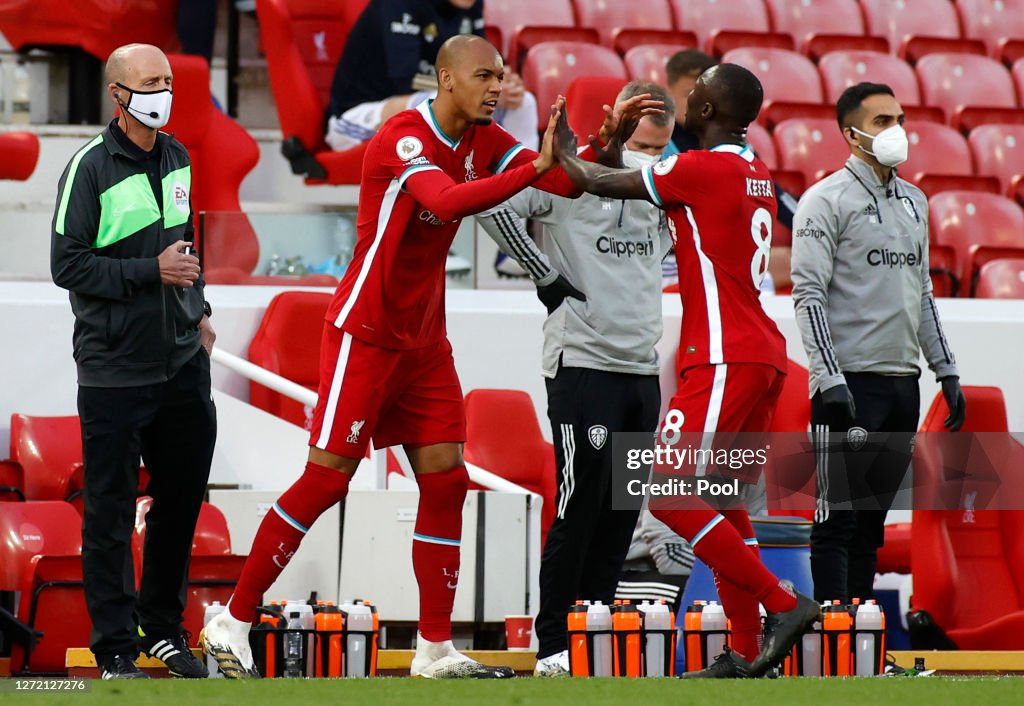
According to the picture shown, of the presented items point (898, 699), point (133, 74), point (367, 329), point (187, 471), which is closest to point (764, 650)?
point (898, 699)

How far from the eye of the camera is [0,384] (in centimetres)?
724

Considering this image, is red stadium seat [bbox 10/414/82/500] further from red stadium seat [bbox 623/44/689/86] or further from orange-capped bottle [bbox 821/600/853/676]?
red stadium seat [bbox 623/44/689/86]

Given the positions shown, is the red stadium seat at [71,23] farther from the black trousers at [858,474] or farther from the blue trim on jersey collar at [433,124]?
the black trousers at [858,474]

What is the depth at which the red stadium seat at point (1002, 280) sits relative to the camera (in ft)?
29.7

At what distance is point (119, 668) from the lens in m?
4.70

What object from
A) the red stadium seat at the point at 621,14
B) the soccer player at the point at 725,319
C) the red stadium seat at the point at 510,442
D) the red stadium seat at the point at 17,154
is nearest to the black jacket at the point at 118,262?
the soccer player at the point at 725,319

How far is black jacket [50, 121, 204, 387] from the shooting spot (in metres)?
4.73

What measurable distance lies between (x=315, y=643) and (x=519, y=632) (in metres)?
1.01

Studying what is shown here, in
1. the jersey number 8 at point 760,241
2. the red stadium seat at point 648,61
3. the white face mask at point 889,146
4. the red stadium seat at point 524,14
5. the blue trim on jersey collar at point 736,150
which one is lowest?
the jersey number 8 at point 760,241

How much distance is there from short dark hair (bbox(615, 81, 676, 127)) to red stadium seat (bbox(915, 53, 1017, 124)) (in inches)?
243

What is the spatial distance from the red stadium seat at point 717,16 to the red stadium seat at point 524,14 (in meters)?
0.80

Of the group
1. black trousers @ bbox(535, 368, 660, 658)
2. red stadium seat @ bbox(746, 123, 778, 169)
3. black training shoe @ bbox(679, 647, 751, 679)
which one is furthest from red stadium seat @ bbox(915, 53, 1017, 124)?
black training shoe @ bbox(679, 647, 751, 679)

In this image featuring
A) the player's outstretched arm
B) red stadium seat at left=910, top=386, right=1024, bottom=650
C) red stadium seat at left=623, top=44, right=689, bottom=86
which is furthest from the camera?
red stadium seat at left=623, top=44, right=689, bottom=86

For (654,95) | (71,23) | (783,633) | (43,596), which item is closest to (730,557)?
Answer: (783,633)
